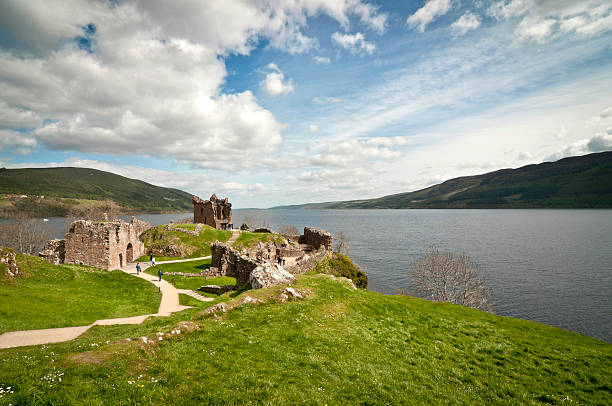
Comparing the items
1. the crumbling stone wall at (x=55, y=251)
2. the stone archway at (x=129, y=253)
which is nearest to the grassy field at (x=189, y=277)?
the stone archway at (x=129, y=253)

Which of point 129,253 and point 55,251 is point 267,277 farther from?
point 55,251

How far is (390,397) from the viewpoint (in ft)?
29.4

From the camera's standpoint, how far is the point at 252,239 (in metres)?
57.6

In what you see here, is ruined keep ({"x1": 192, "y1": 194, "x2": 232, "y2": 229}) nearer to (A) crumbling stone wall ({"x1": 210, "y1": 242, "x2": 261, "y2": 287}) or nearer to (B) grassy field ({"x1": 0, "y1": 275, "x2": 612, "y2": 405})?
(A) crumbling stone wall ({"x1": 210, "y1": 242, "x2": 261, "y2": 287})

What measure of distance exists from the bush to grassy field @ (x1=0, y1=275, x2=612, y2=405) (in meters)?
24.4

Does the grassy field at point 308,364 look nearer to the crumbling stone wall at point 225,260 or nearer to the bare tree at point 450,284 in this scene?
the crumbling stone wall at point 225,260

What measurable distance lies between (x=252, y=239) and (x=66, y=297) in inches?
1455

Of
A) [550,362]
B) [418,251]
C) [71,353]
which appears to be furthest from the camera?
[418,251]

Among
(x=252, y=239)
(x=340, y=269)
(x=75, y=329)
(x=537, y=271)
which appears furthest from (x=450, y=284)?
(x=75, y=329)

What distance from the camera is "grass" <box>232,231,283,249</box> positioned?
54697 millimetres

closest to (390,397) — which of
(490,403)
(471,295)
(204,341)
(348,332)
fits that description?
(490,403)

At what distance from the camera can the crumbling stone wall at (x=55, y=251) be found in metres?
36.2

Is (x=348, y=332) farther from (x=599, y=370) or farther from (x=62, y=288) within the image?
(x=62, y=288)

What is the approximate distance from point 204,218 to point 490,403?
7573 cm
